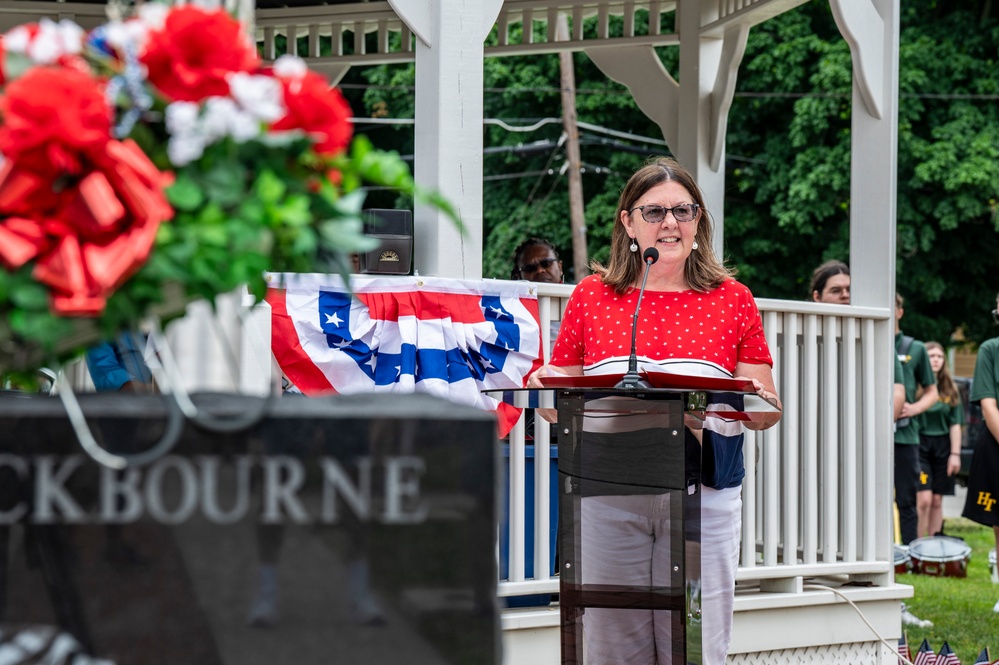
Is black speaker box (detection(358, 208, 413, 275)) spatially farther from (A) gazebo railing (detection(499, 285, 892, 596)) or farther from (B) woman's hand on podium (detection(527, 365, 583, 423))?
(A) gazebo railing (detection(499, 285, 892, 596))

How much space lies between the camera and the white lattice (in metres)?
5.14

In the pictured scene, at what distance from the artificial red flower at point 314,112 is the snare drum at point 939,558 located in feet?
27.1

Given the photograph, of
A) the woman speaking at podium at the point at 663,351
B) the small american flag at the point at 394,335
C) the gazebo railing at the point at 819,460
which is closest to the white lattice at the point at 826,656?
the gazebo railing at the point at 819,460

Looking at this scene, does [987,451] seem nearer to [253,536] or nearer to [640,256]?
[640,256]

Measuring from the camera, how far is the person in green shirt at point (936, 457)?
34.6 feet

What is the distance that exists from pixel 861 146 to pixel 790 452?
4.85 ft

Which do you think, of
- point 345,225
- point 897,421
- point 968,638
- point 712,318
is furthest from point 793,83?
point 345,225

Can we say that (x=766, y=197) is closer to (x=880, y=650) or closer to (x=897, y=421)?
(x=897, y=421)

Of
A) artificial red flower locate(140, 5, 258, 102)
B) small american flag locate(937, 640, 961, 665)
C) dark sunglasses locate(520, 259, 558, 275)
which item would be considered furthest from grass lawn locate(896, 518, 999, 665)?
artificial red flower locate(140, 5, 258, 102)

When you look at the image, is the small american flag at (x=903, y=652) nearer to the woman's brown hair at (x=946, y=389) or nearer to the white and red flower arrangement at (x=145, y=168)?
the white and red flower arrangement at (x=145, y=168)

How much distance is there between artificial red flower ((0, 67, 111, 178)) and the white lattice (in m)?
4.04

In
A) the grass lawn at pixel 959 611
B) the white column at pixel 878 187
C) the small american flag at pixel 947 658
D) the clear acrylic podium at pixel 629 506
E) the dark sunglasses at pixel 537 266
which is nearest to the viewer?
the clear acrylic podium at pixel 629 506

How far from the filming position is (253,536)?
1.68m

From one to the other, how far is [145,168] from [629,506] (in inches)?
77.2
